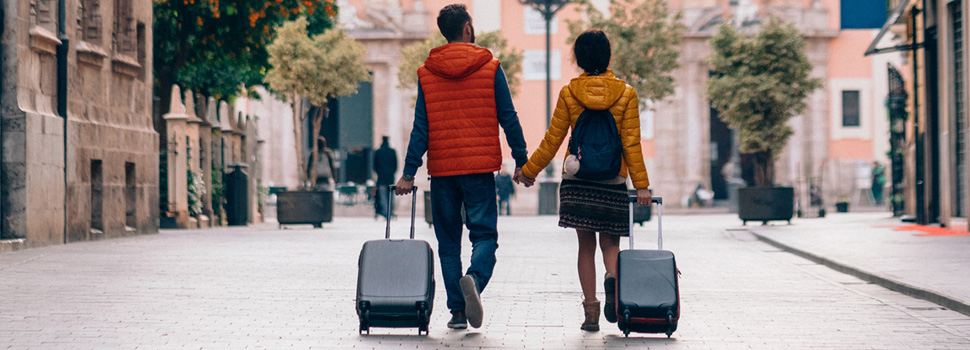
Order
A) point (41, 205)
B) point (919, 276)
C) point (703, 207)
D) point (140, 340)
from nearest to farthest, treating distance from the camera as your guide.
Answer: point (140, 340) < point (919, 276) < point (41, 205) < point (703, 207)

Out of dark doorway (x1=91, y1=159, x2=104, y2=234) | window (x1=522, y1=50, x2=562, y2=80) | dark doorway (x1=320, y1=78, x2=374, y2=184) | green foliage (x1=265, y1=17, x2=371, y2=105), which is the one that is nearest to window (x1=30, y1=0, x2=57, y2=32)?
dark doorway (x1=91, y1=159, x2=104, y2=234)

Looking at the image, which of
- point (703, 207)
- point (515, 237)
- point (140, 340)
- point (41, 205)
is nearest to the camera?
point (140, 340)

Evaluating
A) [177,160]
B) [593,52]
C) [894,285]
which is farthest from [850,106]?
[593,52]

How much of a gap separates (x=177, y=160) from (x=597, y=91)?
585 inches

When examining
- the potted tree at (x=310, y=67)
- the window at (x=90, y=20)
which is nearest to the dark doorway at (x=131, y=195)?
the window at (x=90, y=20)

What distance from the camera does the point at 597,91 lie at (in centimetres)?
664

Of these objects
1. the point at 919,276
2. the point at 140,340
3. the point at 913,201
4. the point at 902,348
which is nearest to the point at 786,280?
the point at 919,276

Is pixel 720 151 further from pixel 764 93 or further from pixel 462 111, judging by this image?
pixel 462 111

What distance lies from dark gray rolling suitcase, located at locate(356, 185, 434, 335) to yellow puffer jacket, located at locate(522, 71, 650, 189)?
0.73 meters

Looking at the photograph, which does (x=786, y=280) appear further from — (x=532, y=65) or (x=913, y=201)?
(x=532, y=65)

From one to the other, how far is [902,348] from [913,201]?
18724mm

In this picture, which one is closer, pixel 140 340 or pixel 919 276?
pixel 140 340

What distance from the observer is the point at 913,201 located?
24.3 metres

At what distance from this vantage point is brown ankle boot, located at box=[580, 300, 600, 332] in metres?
6.90
